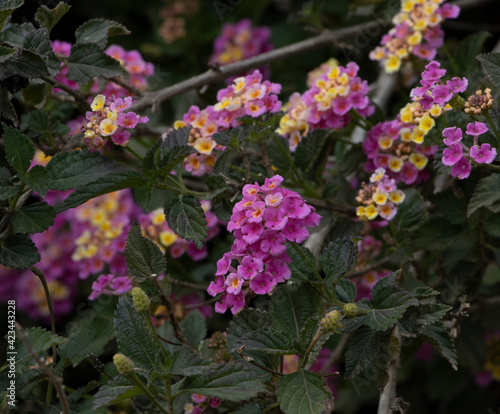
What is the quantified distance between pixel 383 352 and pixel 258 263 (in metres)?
0.32

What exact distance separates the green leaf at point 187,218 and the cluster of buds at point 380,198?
0.40 m

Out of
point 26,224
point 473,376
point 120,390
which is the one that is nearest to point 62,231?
point 26,224

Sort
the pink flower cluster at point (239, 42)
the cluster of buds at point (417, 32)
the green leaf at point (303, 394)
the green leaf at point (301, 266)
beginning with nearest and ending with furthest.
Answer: the green leaf at point (303, 394) → the green leaf at point (301, 266) → the cluster of buds at point (417, 32) → the pink flower cluster at point (239, 42)

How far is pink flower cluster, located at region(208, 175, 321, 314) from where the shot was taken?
119cm

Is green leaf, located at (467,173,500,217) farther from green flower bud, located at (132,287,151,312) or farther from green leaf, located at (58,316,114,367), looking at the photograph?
green leaf, located at (58,316,114,367)

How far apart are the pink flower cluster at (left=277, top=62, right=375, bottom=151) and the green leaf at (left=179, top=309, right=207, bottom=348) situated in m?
0.51

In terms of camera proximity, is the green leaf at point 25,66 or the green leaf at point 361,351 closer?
the green leaf at point 361,351

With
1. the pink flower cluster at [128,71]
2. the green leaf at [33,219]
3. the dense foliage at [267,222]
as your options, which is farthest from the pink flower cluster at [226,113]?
the pink flower cluster at [128,71]

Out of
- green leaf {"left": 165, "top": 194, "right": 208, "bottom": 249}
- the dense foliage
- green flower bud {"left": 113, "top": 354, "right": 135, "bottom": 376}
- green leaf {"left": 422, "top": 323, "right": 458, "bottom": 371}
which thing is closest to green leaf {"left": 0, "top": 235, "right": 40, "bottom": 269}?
the dense foliage

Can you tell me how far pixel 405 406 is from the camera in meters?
1.30

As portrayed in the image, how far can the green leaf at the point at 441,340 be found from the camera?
1.20 metres

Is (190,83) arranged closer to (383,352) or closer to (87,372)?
(383,352)

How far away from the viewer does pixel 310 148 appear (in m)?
1.58

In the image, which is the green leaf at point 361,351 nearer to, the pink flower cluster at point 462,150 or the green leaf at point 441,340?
the green leaf at point 441,340
